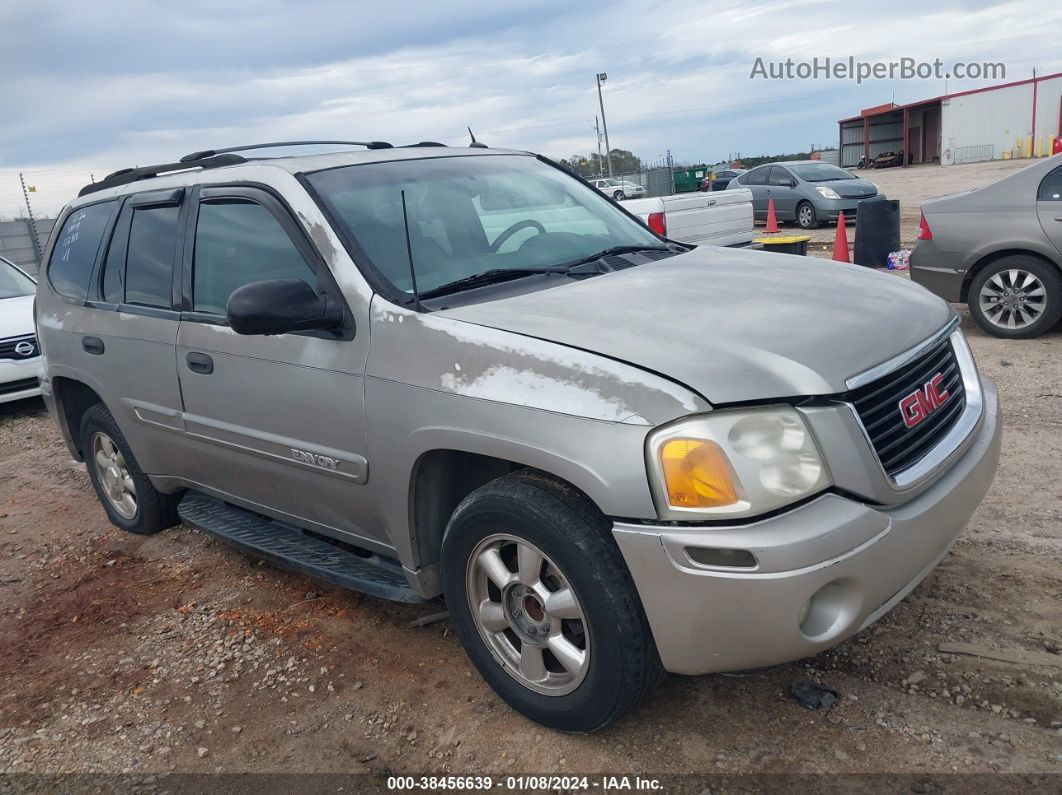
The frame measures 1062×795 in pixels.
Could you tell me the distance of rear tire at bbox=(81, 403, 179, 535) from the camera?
454cm

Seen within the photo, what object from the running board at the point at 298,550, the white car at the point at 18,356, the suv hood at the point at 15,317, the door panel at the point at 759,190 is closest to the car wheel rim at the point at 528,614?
the running board at the point at 298,550

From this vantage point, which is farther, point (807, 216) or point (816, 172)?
point (816, 172)

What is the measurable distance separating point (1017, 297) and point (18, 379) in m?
8.86

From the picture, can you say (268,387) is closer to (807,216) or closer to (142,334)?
(142,334)

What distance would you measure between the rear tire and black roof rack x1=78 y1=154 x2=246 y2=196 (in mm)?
1176

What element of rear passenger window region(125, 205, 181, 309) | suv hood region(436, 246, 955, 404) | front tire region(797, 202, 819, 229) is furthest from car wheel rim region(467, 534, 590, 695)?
front tire region(797, 202, 819, 229)

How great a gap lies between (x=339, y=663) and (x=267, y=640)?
16.8 inches

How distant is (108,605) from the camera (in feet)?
13.3

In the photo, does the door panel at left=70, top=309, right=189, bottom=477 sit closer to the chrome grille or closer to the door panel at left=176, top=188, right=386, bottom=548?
the door panel at left=176, top=188, right=386, bottom=548

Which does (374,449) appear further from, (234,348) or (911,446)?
(911,446)

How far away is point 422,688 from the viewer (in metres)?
3.08

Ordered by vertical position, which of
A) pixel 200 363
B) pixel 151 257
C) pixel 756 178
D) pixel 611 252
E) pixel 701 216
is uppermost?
pixel 151 257

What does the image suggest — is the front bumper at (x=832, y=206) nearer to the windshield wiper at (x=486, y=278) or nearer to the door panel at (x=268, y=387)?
the windshield wiper at (x=486, y=278)

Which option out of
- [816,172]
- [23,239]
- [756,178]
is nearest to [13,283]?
[23,239]
